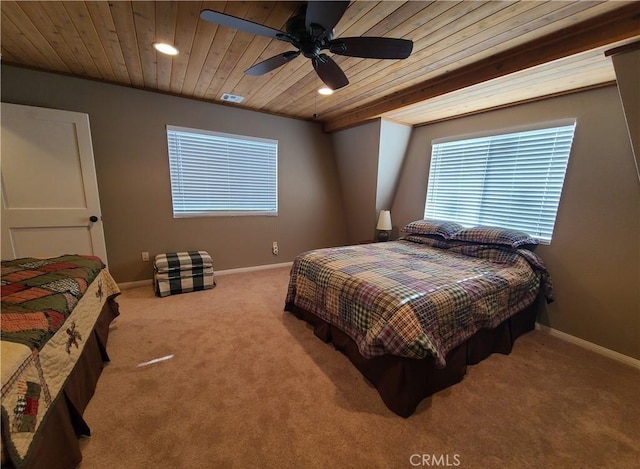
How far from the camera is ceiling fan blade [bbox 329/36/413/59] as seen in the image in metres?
1.49

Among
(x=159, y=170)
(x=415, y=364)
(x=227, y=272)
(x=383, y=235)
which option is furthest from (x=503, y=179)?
(x=159, y=170)

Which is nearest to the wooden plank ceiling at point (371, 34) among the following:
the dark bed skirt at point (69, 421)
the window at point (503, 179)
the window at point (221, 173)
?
the window at point (503, 179)

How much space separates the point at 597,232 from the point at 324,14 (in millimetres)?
2822

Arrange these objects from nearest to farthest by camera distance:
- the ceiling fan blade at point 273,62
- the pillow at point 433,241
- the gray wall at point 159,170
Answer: the ceiling fan blade at point 273,62 → the gray wall at point 159,170 → the pillow at point 433,241

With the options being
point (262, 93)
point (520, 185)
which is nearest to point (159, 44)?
point (262, 93)

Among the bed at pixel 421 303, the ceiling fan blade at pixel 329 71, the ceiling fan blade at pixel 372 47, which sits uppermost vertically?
the ceiling fan blade at pixel 372 47

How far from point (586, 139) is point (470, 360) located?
222 cm

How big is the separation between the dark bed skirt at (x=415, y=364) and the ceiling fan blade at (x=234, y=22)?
81.6 inches

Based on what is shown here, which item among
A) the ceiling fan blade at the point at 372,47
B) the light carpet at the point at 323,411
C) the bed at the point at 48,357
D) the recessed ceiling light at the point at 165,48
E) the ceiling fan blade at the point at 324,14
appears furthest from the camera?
the recessed ceiling light at the point at 165,48

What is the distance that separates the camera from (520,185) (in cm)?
279

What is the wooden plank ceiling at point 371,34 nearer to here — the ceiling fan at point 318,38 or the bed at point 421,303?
the ceiling fan at point 318,38

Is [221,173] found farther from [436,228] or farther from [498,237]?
[498,237]

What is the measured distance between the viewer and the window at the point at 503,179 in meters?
2.56

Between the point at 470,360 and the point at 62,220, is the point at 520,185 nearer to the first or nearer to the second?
the point at 470,360
